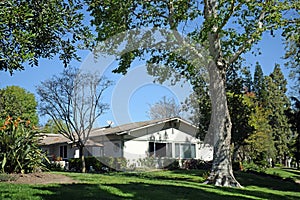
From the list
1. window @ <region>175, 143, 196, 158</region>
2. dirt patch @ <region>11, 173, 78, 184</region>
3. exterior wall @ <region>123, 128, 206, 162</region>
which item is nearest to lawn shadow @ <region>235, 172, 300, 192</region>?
exterior wall @ <region>123, 128, 206, 162</region>

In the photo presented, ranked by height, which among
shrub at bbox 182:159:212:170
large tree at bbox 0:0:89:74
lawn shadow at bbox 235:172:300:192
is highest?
large tree at bbox 0:0:89:74

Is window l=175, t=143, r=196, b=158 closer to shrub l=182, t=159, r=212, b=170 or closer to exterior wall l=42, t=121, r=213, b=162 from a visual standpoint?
exterior wall l=42, t=121, r=213, b=162

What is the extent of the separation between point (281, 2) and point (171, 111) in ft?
107

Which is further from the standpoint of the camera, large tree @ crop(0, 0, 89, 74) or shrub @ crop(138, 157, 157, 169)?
shrub @ crop(138, 157, 157, 169)

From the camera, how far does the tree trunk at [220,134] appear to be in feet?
48.3

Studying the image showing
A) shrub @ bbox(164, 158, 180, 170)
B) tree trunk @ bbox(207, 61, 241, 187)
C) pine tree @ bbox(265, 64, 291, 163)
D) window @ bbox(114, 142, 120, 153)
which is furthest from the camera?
pine tree @ bbox(265, 64, 291, 163)

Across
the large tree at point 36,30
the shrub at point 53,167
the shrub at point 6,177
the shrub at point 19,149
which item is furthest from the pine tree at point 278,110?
the large tree at point 36,30

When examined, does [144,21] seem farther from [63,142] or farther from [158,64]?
[63,142]

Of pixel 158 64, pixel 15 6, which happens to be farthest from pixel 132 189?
pixel 158 64

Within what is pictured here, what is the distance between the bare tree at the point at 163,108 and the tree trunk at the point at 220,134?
1170 inches

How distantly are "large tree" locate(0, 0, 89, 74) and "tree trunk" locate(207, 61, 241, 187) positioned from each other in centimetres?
960

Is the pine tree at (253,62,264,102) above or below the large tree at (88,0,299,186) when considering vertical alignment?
above

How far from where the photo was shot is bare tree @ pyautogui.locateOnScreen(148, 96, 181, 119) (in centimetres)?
4594

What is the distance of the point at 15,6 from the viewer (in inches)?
217
